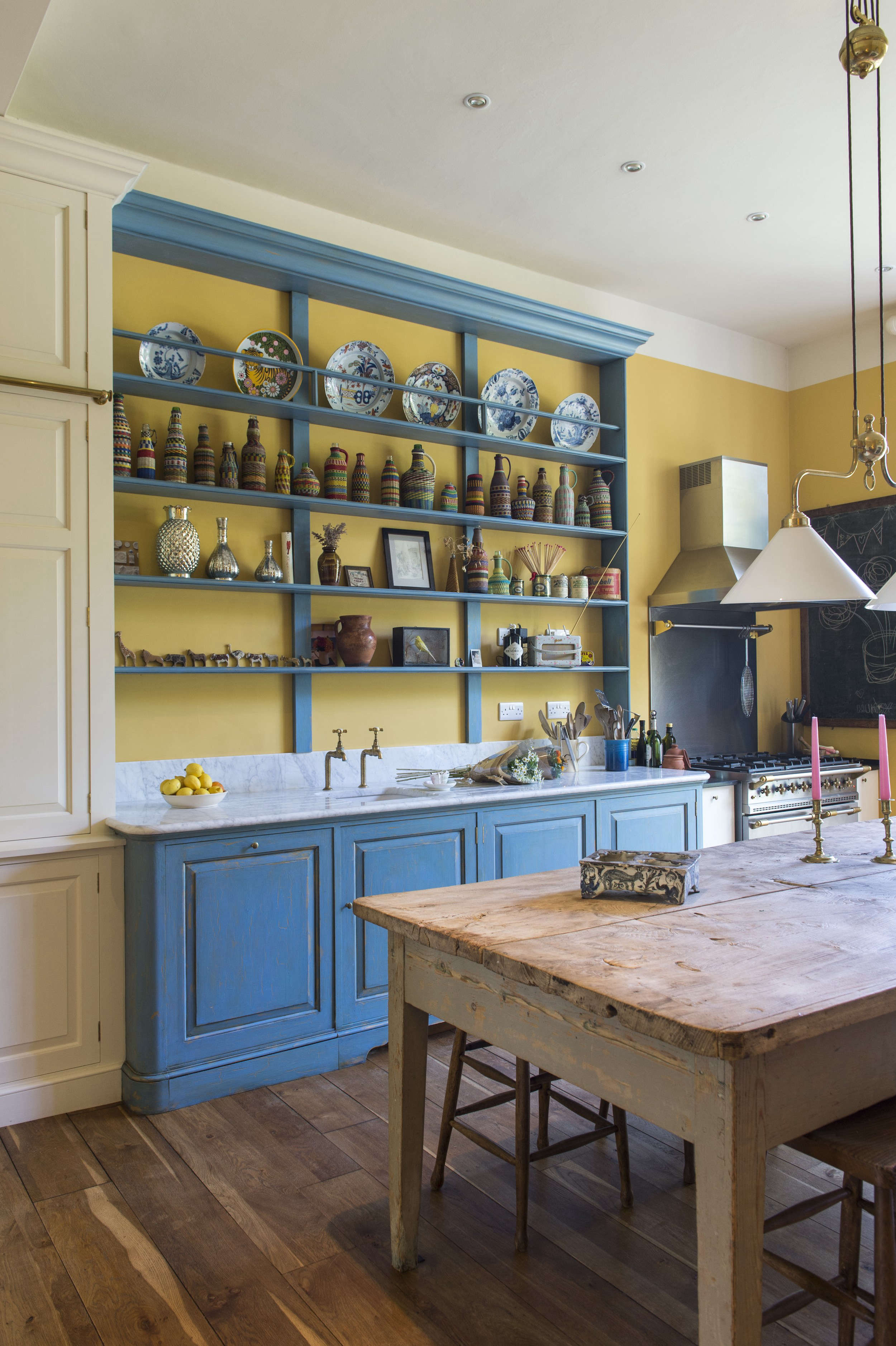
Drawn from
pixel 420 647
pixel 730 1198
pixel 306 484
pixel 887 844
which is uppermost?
pixel 306 484

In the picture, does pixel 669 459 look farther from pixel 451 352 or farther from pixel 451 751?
pixel 451 751

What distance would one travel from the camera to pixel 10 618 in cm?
287

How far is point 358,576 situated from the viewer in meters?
3.97

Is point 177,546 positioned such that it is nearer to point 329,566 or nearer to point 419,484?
point 329,566

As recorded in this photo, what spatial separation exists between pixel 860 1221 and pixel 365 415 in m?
3.27

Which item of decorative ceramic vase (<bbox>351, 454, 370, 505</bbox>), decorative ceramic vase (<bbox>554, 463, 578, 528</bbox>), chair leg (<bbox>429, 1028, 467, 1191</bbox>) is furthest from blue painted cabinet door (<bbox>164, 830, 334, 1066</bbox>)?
decorative ceramic vase (<bbox>554, 463, 578, 528</bbox>)

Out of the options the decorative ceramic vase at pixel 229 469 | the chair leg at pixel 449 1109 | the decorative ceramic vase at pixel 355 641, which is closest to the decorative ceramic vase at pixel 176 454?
the decorative ceramic vase at pixel 229 469

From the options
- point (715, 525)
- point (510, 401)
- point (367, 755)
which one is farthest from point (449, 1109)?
point (715, 525)

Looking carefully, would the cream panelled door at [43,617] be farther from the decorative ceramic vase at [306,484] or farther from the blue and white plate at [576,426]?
the blue and white plate at [576,426]

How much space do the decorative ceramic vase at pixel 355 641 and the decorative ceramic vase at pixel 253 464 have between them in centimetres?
64

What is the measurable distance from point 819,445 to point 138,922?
493 cm

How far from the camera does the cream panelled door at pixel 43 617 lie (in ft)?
9.39

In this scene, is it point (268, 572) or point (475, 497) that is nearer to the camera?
point (268, 572)

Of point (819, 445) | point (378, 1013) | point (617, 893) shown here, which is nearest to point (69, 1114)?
point (378, 1013)
